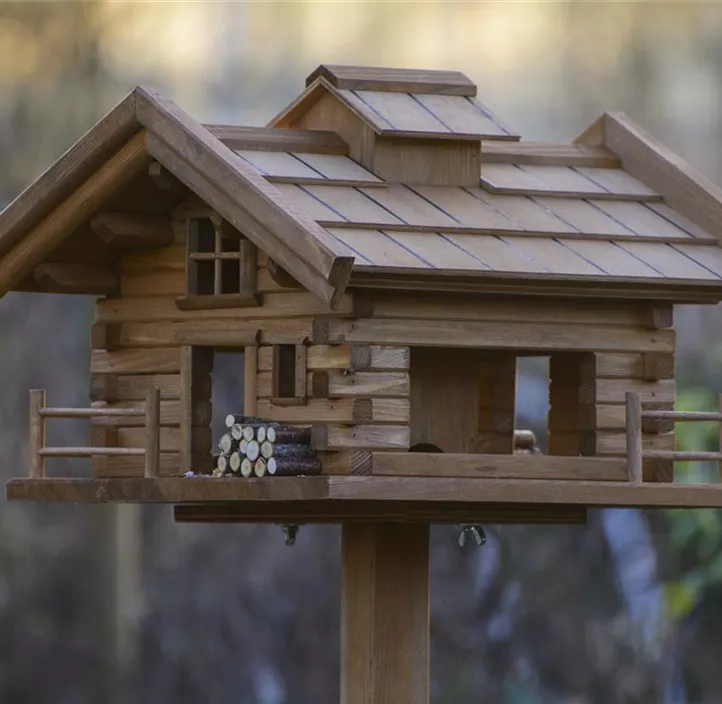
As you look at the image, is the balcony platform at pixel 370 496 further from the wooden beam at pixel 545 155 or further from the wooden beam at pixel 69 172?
the wooden beam at pixel 545 155

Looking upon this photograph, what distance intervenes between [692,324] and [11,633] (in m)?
5.73

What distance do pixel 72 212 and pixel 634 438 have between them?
254 cm

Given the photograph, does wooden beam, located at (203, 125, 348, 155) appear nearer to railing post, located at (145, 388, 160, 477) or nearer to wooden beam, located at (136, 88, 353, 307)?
wooden beam, located at (136, 88, 353, 307)

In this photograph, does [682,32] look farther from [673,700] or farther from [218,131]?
[218,131]

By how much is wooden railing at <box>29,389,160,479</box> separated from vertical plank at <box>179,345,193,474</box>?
18cm

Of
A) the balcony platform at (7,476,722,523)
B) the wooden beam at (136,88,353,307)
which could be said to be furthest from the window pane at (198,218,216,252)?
the balcony platform at (7,476,722,523)

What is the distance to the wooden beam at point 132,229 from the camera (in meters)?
9.32

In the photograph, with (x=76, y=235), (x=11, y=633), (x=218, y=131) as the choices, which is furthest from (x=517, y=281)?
(x=11, y=633)

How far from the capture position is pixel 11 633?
55.0 ft

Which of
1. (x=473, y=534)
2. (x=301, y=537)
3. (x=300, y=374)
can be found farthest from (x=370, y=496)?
(x=301, y=537)

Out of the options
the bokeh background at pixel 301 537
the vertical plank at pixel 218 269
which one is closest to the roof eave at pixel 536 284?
the vertical plank at pixel 218 269

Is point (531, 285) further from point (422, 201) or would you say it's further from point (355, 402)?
point (355, 402)

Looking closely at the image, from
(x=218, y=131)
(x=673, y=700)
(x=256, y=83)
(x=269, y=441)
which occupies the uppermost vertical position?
(x=256, y=83)

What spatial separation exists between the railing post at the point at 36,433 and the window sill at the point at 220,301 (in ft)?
2.33
